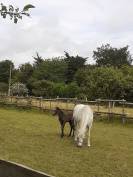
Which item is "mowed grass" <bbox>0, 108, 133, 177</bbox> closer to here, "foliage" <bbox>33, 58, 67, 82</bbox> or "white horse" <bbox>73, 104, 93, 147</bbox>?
"white horse" <bbox>73, 104, 93, 147</bbox>

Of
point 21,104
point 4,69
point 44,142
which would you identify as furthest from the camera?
point 4,69

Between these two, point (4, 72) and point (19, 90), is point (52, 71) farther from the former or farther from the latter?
point (4, 72)

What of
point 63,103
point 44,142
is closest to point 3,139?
point 44,142

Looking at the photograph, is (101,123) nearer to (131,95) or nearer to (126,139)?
(126,139)

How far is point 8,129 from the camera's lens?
19.0 m

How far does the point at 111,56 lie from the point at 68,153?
85.0 metres

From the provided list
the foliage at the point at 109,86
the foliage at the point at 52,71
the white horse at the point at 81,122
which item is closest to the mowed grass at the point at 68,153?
the white horse at the point at 81,122

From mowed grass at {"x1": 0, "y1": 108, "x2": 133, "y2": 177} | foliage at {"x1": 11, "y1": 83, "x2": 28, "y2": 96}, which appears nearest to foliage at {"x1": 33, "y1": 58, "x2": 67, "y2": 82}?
foliage at {"x1": 11, "y1": 83, "x2": 28, "y2": 96}

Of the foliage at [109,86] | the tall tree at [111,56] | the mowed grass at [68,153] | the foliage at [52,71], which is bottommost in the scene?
the mowed grass at [68,153]

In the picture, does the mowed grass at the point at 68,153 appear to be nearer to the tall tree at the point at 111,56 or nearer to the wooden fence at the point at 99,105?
the wooden fence at the point at 99,105

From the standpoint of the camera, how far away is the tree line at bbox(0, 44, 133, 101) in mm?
53219

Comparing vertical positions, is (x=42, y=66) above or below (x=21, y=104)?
above

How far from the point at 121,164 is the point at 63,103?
70.0ft

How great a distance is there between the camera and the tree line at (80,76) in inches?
2095
